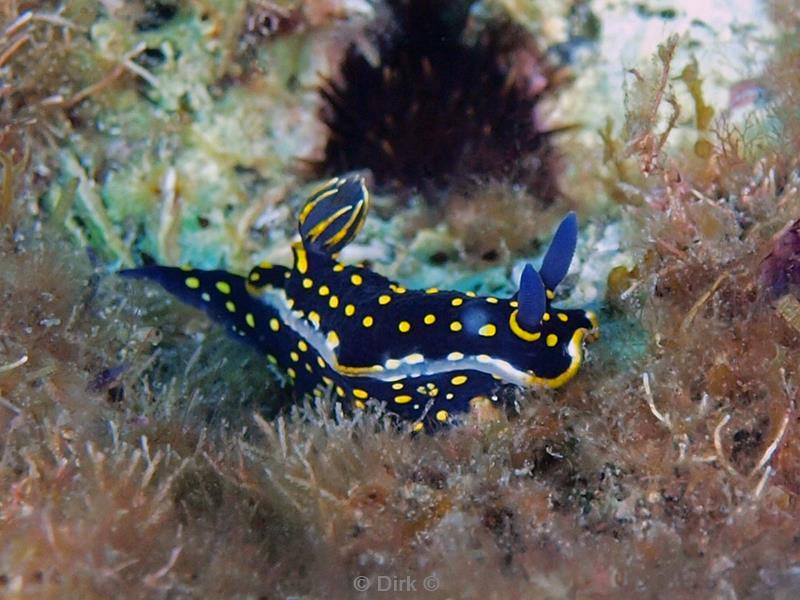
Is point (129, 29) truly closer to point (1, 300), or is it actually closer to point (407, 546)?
point (1, 300)

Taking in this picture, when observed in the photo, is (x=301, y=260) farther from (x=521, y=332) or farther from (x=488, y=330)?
(x=521, y=332)

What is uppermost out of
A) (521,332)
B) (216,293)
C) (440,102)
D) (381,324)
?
(440,102)

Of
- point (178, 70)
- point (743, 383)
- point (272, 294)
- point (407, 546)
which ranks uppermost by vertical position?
point (178, 70)

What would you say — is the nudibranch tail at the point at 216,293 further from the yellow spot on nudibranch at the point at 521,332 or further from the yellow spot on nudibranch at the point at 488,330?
the yellow spot on nudibranch at the point at 521,332

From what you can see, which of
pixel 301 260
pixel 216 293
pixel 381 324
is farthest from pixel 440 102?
pixel 216 293


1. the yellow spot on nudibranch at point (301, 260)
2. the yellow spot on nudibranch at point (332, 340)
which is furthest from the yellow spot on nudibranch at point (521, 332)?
the yellow spot on nudibranch at point (301, 260)

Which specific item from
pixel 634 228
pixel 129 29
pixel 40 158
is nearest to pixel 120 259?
pixel 40 158

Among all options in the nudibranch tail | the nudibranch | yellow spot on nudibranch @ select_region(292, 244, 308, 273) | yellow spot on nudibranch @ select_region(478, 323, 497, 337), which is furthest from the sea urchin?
yellow spot on nudibranch @ select_region(478, 323, 497, 337)
